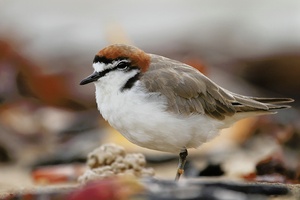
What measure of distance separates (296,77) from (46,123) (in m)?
2.27

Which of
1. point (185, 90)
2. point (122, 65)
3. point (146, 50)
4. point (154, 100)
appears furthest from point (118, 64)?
point (146, 50)

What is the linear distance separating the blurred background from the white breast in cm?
77

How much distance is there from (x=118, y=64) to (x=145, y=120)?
0.34 meters

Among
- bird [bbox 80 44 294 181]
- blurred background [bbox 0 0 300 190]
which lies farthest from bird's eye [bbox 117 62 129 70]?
blurred background [bbox 0 0 300 190]

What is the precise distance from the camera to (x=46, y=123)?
23.6 feet

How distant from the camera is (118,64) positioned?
4727 millimetres

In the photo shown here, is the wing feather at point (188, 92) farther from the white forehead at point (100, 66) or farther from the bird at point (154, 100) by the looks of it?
the white forehead at point (100, 66)

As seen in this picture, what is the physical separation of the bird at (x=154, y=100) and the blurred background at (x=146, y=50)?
0.65 m

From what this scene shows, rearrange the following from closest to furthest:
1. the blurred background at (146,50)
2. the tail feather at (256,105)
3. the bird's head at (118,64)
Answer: the bird's head at (118,64) → the tail feather at (256,105) → the blurred background at (146,50)

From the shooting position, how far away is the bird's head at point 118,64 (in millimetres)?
4711

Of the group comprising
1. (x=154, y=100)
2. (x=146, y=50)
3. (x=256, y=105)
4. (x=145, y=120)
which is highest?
(x=146, y=50)

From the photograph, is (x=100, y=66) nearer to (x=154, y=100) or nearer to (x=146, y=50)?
(x=154, y=100)

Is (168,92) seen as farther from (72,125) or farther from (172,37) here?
(172,37)

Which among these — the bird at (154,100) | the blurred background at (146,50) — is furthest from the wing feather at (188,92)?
the blurred background at (146,50)
